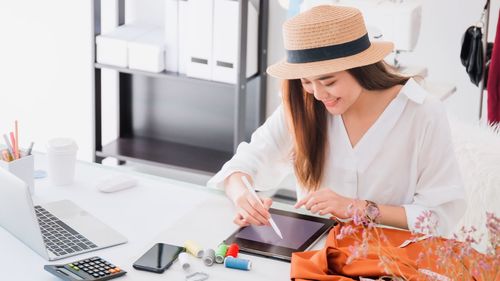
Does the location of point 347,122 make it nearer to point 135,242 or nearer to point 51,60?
point 135,242

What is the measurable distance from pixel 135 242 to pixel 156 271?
0.17 meters

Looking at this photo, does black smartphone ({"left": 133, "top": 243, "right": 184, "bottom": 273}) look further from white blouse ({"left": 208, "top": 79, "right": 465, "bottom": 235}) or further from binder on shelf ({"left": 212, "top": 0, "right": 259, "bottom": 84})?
binder on shelf ({"left": 212, "top": 0, "right": 259, "bottom": 84})

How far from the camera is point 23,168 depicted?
7.32ft

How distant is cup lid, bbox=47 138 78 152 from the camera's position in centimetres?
231

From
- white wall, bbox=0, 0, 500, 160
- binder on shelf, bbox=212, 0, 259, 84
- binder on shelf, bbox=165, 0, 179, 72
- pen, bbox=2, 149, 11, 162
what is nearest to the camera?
pen, bbox=2, 149, 11, 162

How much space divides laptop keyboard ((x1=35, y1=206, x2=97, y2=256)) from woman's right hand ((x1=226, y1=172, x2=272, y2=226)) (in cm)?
36

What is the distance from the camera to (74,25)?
14.1 feet

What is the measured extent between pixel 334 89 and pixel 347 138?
23 cm

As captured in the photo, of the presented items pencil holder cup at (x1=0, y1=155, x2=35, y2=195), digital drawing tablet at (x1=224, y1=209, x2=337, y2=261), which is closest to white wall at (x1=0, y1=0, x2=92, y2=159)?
pencil holder cup at (x1=0, y1=155, x2=35, y2=195)

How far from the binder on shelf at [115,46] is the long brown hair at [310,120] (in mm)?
1727

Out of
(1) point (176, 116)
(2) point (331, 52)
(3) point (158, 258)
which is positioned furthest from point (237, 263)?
(1) point (176, 116)

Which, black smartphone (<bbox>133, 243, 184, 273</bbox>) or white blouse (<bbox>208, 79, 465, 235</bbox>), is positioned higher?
white blouse (<bbox>208, 79, 465, 235</bbox>)

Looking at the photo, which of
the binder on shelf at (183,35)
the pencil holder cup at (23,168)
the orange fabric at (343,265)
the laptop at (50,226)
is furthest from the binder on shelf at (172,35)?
the orange fabric at (343,265)

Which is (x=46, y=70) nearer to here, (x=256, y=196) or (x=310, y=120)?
(x=310, y=120)
